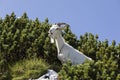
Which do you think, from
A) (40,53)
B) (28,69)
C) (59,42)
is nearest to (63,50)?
(59,42)

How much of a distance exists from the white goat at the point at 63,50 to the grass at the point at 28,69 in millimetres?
608

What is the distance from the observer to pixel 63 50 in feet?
46.6

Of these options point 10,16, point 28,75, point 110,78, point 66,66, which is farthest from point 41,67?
point 10,16

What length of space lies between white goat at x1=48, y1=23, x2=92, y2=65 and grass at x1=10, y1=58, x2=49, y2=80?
0.61 meters

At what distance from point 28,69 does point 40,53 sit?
1.87 meters

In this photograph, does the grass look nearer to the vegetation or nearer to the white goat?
the vegetation

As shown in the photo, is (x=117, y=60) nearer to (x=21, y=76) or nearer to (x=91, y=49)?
(x=91, y=49)

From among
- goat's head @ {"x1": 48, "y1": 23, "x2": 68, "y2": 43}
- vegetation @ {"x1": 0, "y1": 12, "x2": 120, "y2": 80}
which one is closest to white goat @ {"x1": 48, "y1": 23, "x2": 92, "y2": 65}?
goat's head @ {"x1": 48, "y1": 23, "x2": 68, "y2": 43}

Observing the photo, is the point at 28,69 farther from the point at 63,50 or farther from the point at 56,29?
the point at 56,29

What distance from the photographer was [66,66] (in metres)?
12.2

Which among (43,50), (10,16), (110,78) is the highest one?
(10,16)

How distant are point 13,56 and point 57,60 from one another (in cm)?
145

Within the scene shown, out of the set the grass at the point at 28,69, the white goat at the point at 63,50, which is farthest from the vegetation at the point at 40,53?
the white goat at the point at 63,50

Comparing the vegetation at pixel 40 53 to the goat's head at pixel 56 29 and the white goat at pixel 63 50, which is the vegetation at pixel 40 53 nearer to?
the white goat at pixel 63 50
